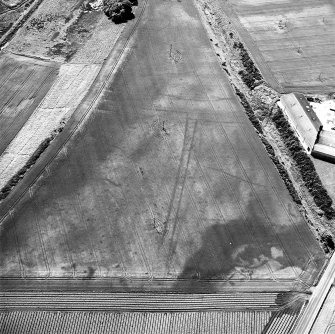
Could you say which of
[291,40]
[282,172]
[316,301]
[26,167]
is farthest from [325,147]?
[26,167]

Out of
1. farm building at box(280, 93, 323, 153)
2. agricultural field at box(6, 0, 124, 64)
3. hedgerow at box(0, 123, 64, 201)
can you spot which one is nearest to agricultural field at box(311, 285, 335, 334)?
farm building at box(280, 93, 323, 153)

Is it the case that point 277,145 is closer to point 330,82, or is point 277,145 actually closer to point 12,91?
point 330,82

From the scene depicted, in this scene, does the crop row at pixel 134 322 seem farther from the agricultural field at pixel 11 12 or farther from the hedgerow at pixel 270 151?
the agricultural field at pixel 11 12

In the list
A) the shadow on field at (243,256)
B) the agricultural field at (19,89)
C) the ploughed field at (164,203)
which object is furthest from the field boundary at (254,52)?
the agricultural field at (19,89)

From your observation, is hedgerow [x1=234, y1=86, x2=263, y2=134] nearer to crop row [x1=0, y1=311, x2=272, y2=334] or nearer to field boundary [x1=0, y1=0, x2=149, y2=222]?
field boundary [x1=0, y1=0, x2=149, y2=222]

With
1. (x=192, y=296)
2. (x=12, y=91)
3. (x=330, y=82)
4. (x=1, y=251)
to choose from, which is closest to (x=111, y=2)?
(x=12, y=91)

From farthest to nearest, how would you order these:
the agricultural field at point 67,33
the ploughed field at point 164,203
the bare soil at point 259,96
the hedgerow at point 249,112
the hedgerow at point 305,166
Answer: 1. the agricultural field at point 67,33
2. the hedgerow at point 249,112
3. the hedgerow at point 305,166
4. the bare soil at point 259,96
5. the ploughed field at point 164,203
